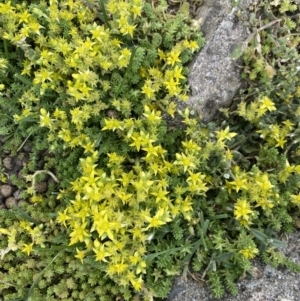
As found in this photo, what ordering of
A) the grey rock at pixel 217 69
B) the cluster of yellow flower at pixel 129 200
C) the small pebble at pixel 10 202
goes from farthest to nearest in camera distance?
the small pebble at pixel 10 202
the grey rock at pixel 217 69
the cluster of yellow flower at pixel 129 200

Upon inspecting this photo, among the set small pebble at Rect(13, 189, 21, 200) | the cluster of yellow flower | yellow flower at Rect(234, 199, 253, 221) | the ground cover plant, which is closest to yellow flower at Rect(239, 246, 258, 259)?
the ground cover plant

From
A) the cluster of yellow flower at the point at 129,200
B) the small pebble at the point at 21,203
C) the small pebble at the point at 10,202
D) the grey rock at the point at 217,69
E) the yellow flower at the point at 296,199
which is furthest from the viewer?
the small pebble at the point at 10,202

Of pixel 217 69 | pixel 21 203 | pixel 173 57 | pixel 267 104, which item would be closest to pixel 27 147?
pixel 21 203

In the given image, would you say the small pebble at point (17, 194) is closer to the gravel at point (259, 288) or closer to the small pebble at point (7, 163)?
the small pebble at point (7, 163)

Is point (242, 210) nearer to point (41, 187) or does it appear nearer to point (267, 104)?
point (267, 104)

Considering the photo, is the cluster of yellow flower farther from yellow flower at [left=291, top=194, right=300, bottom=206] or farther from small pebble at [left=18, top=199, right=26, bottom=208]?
yellow flower at [left=291, top=194, right=300, bottom=206]

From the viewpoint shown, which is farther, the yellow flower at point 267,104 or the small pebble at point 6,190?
the small pebble at point 6,190

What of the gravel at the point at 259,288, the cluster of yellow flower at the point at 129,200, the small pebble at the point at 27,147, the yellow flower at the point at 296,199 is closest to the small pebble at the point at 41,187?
the small pebble at the point at 27,147

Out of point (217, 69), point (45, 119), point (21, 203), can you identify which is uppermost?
point (217, 69)
